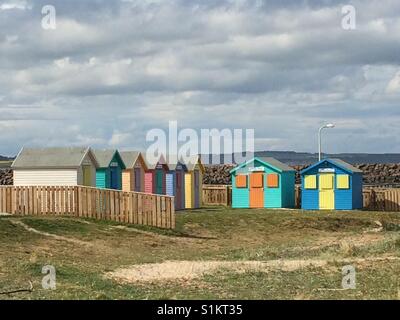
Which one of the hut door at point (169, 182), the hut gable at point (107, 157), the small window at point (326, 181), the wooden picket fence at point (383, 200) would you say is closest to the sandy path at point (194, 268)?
the hut gable at point (107, 157)

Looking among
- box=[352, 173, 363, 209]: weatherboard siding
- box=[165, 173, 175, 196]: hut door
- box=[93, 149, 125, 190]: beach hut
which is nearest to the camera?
box=[93, 149, 125, 190]: beach hut

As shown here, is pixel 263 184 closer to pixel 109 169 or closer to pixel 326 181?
pixel 326 181

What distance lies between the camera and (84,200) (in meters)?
30.3

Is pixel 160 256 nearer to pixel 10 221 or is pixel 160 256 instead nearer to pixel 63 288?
pixel 10 221

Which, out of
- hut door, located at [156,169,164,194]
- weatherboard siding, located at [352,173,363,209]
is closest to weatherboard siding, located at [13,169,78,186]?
hut door, located at [156,169,164,194]

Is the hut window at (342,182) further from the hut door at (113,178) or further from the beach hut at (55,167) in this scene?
the beach hut at (55,167)

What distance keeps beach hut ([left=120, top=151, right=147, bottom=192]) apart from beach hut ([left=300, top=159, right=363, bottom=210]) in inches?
360

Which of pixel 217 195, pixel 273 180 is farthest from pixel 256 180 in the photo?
pixel 217 195

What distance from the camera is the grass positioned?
1461 cm

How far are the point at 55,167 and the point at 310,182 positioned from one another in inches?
589

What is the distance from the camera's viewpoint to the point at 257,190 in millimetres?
44281

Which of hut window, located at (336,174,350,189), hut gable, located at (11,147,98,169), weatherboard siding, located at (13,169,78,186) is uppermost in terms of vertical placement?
hut gable, located at (11,147,98,169)

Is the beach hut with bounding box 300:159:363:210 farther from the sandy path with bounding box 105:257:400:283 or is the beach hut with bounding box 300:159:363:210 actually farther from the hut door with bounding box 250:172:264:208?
the sandy path with bounding box 105:257:400:283

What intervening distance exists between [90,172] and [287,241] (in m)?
10.9
